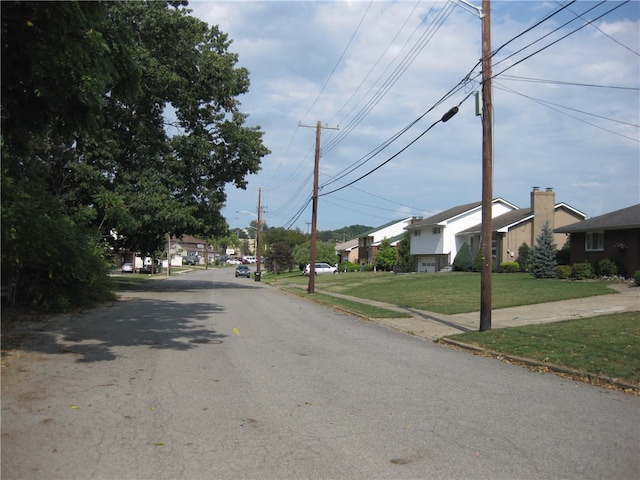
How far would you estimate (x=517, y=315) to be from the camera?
1788 cm

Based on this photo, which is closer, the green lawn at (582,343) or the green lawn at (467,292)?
the green lawn at (582,343)

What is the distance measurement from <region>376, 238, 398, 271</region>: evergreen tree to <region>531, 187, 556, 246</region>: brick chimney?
20442 millimetres

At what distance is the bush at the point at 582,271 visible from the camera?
27953 mm

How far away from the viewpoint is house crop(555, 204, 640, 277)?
26672 mm

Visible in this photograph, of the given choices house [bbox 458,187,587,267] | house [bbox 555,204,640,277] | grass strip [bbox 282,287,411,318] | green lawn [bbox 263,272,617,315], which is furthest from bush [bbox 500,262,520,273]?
grass strip [bbox 282,287,411,318]

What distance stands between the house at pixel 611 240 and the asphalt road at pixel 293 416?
760 inches

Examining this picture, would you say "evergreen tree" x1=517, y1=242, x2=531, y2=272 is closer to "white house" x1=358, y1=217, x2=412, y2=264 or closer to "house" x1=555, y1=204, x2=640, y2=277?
"house" x1=555, y1=204, x2=640, y2=277

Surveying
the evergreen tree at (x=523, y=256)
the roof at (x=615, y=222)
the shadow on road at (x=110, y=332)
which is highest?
the roof at (x=615, y=222)

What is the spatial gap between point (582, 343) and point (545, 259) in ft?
66.3

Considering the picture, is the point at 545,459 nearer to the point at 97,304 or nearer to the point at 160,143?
the point at 97,304

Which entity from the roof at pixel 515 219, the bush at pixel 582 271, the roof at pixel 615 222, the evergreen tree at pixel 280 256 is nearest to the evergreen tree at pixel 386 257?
the roof at pixel 515 219

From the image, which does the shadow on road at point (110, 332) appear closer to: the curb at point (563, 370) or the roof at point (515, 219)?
the curb at point (563, 370)

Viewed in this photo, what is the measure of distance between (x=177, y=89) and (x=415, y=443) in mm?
26607

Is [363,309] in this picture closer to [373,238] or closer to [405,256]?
[405,256]
